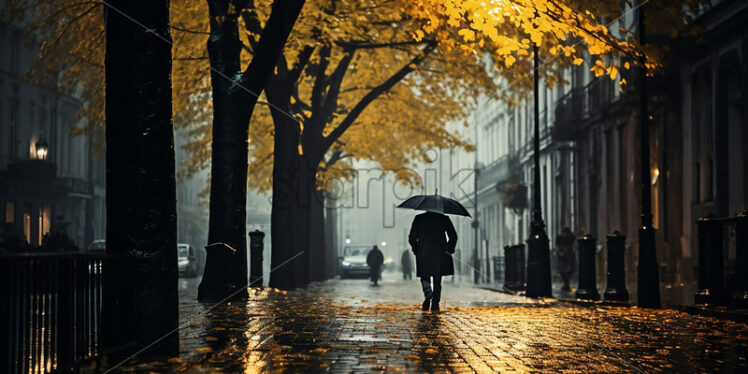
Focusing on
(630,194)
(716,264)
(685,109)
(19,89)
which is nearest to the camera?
(716,264)

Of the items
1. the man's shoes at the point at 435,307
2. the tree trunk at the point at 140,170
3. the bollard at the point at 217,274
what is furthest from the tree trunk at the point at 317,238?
the tree trunk at the point at 140,170

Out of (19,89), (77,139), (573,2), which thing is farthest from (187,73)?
(77,139)

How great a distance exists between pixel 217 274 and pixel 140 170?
775 cm

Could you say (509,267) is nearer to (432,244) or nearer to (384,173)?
(384,173)

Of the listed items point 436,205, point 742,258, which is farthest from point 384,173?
point 742,258

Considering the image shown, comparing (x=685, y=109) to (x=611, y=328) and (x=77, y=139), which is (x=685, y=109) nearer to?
A: (x=611, y=328)

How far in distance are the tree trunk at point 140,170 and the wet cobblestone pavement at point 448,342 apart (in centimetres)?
57

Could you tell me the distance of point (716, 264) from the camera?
1528cm

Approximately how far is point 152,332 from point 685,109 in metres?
20.7

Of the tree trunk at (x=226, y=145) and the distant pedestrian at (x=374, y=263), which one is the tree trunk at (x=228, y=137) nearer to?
the tree trunk at (x=226, y=145)

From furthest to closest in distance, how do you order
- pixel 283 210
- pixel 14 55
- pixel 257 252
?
pixel 14 55, pixel 257 252, pixel 283 210

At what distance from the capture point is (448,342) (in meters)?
9.86

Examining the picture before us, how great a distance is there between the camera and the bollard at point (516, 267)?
2812 centimetres

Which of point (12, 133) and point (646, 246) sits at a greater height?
point (12, 133)
